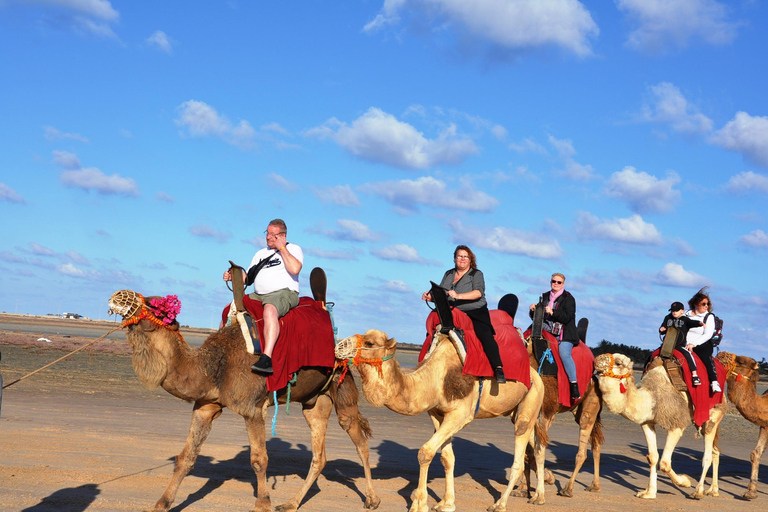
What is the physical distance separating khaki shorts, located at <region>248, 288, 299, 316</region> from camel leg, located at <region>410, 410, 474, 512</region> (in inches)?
89.0

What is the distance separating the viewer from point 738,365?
13.9 metres

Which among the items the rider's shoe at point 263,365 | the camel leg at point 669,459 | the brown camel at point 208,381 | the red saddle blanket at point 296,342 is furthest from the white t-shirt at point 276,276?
the camel leg at point 669,459

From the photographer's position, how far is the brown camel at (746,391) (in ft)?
44.2

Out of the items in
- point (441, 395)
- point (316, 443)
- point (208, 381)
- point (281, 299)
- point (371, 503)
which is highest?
point (281, 299)

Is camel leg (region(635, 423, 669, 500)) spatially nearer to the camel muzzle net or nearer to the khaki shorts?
the khaki shorts

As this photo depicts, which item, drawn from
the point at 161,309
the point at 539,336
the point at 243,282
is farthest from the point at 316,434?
the point at 539,336

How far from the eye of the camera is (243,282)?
896 cm

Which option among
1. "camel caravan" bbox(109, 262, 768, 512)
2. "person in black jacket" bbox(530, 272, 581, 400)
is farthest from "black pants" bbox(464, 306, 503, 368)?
"person in black jacket" bbox(530, 272, 581, 400)

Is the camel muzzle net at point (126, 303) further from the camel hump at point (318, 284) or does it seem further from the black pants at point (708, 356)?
the black pants at point (708, 356)

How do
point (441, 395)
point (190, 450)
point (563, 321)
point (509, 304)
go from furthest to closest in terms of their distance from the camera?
point (563, 321) < point (509, 304) < point (441, 395) < point (190, 450)

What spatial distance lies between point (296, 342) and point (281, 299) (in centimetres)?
53

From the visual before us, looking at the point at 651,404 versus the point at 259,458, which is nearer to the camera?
the point at 259,458

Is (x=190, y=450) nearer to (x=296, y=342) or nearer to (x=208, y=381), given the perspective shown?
(x=208, y=381)

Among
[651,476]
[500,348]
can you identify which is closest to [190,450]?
[500,348]
